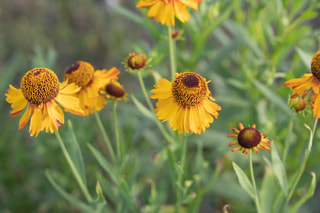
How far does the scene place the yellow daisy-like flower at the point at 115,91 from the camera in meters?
0.86

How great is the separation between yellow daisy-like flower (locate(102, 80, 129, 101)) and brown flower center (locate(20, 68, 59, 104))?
16 cm

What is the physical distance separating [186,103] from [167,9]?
0.92 feet

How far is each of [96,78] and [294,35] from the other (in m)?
0.82

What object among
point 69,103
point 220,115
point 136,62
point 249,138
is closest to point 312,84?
point 249,138

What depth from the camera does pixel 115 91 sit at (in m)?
0.86

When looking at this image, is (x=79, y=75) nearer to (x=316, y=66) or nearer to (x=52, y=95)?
(x=52, y=95)

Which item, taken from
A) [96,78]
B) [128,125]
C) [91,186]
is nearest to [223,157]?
[128,125]

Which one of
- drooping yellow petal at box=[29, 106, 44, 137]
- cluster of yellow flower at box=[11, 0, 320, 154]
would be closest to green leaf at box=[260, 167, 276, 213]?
cluster of yellow flower at box=[11, 0, 320, 154]

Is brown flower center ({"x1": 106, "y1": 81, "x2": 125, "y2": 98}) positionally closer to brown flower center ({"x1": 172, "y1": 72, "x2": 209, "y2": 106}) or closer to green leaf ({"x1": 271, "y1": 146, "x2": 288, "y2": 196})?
brown flower center ({"x1": 172, "y1": 72, "x2": 209, "y2": 106})

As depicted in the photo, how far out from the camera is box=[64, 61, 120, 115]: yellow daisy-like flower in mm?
867

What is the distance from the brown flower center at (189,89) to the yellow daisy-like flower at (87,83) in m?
0.22

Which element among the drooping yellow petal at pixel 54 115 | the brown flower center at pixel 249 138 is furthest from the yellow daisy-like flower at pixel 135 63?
the brown flower center at pixel 249 138

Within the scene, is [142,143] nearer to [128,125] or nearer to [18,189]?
[128,125]

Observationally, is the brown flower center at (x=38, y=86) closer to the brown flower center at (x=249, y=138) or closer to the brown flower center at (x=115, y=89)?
the brown flower center at (x=115, y=89)
